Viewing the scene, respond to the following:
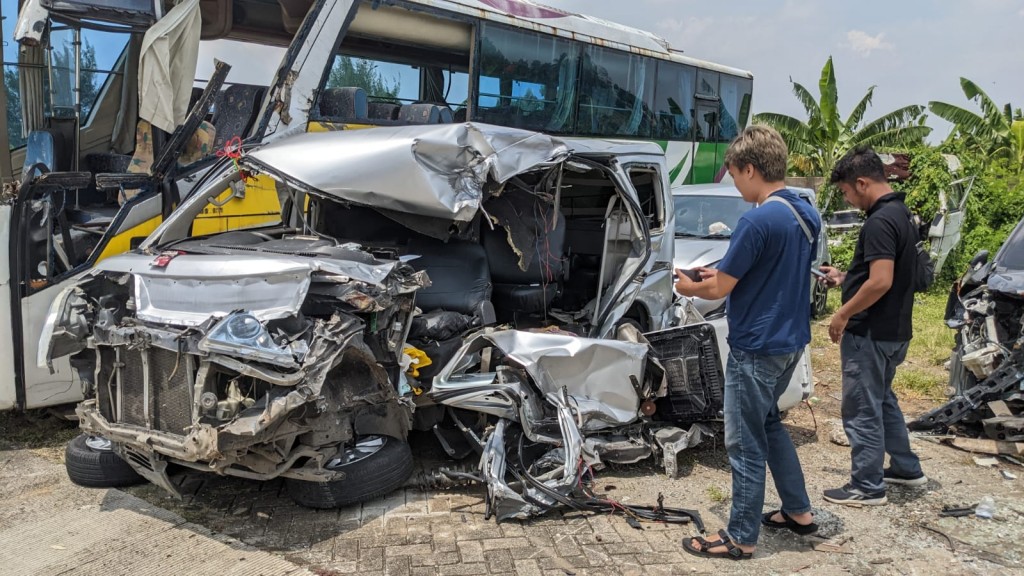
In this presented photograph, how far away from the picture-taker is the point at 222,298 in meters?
3.94

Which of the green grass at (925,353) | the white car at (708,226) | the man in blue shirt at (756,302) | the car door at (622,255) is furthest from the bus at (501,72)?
the man in blue shirt at (756,302)

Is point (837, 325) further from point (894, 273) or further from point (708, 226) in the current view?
point (708, 226)

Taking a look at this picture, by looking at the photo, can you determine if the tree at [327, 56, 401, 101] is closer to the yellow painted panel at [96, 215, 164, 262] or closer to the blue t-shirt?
the yellow painted panel at [96, 215, 164, 262]

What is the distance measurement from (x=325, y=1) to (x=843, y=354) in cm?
514

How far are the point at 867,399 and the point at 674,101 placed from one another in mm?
8231

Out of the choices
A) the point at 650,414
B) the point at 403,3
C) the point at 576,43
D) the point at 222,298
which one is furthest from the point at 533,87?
the point at 222,298

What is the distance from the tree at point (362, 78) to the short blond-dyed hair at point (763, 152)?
4530 mm

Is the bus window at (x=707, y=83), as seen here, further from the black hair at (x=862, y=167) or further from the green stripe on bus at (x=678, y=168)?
the black hair at (x=862, y=167)

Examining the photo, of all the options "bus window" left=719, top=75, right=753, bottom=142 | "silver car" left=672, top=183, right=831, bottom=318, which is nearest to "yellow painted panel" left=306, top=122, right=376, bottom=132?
"silver car" left=672, top=183, right=831, bottom=318

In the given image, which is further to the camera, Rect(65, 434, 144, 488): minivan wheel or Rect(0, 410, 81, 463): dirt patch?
Rect(0, 410, 81, 463): dirt patch

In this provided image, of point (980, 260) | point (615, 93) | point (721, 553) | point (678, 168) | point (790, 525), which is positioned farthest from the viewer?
point (678, 168)

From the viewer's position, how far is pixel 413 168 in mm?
4469

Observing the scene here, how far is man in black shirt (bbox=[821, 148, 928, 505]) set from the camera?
4227 mm

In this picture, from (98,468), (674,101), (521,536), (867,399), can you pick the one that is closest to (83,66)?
(98,468)
